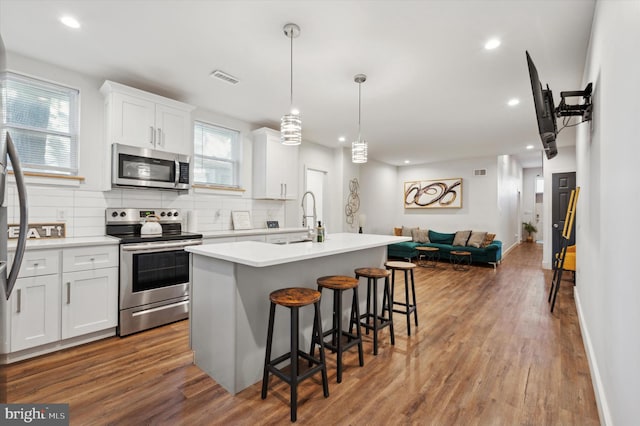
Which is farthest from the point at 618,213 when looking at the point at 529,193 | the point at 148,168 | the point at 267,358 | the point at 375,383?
the point at 529,193

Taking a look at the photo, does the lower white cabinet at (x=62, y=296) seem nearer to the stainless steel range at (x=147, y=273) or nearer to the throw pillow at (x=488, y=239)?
the stainless steel range at (x=147, y=273)

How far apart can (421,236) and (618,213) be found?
673 centimetres

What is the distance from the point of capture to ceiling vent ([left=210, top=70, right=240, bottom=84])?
10.5 feet

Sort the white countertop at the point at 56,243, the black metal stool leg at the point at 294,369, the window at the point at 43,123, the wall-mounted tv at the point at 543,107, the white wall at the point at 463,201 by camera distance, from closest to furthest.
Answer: the black metal stool leg at the point at 294,369
the wall-mounted tv at the point at 543,107
the white countertop at the point at 56,243
the window at the point at 43,123
the white wall at the point at 463,201

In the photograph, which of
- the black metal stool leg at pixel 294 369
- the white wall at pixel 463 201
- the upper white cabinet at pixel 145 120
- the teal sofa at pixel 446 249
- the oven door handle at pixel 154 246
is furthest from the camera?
the white wall at pixel 463 201

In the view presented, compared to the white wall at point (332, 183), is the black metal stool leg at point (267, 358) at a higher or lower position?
lower

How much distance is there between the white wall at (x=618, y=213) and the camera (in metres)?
1.14

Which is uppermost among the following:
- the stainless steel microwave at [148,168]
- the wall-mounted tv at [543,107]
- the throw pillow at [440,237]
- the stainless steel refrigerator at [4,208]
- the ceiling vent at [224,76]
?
the ceiling vent at [224,76]

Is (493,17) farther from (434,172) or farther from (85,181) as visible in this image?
(434,172)

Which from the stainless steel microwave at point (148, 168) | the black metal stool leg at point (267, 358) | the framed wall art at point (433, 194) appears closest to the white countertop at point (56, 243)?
the stainless steel microwave at point (148, 168)

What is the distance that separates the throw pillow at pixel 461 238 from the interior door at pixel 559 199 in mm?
1682

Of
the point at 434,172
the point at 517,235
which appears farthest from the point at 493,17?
the point at 517,235

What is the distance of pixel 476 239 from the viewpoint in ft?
22.9

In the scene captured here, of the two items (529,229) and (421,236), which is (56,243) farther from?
(529,229)
